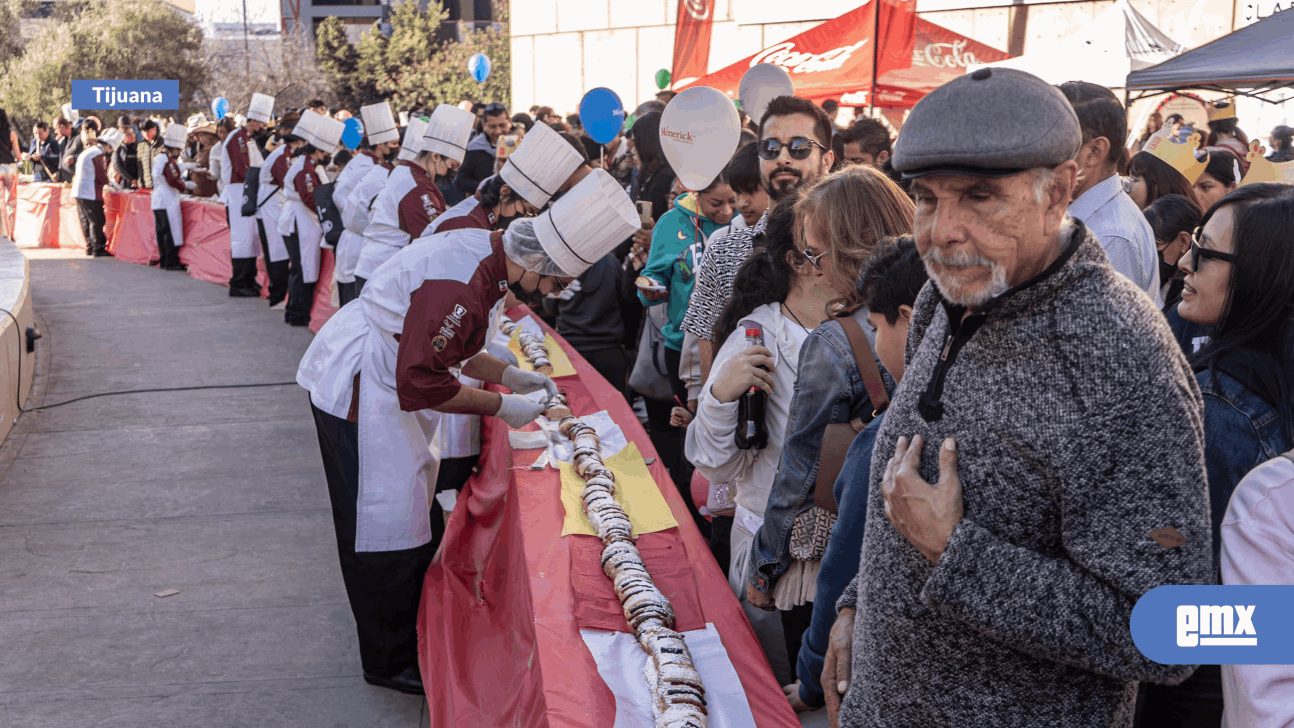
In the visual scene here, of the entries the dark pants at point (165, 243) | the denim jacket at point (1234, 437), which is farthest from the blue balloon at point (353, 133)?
the denim jacket at point (1234, 437)

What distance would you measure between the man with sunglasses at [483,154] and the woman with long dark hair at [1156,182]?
5.84 meters

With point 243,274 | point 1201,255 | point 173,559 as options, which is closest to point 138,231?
point 243,274

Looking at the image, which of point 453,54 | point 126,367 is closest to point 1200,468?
point 126,367

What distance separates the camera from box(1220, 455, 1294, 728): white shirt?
1.33m

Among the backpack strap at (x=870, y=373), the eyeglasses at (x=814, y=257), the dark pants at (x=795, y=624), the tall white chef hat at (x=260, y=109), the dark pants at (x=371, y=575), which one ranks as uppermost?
the tall white chef hat at (x=260, y=109)

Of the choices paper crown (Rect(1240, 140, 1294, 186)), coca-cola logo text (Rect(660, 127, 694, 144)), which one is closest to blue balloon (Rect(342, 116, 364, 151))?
coca-cola logo text (Rect(660, 127, 694, 144))

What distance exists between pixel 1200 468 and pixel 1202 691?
3.14 ft

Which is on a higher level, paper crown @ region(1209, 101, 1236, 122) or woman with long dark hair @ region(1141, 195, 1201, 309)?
paper crown @ region(1209, 101, 1236, 122)

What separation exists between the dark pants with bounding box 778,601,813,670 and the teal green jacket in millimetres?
2073

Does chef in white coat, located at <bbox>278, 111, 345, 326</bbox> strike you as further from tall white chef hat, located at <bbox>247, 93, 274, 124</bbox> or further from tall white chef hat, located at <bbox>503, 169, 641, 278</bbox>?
tall white chef hat, located at <bbox>503, 169, 641, 278</bbox>

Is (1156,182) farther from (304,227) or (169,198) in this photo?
(169,198)

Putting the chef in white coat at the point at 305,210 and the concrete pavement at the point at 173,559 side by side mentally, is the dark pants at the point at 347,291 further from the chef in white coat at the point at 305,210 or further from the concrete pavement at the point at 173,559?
the chef in white coat at the point at 305,210

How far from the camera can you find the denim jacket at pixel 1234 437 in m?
1.94

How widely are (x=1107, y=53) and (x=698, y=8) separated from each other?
20.0ft
